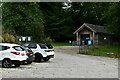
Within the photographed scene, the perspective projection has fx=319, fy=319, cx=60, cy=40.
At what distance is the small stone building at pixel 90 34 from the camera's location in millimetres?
61050

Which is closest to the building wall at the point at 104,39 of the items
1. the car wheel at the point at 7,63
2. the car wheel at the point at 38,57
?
the car wheel at the point at 38,57

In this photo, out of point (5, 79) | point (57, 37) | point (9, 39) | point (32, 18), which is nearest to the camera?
point (5, 79)

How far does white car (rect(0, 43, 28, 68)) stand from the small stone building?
3877cm

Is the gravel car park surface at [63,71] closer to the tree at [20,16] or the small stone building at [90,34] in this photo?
the tree at [20,16]

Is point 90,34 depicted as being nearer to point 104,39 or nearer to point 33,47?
point 104,39

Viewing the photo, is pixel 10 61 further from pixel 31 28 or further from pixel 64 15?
pixel 64 15

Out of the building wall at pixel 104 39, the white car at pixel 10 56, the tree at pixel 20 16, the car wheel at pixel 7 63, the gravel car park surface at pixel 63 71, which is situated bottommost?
the gravel car park surface at pixel 63 71

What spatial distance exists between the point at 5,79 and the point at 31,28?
2691 centimetres

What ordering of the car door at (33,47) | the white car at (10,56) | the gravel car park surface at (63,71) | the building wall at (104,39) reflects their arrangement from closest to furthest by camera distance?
the gravel car park surface at (63,71)
the white car at (10,56)
the car door at (33,47)
the building wall at (104,39)

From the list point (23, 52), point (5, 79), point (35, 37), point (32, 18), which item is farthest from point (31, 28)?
point (5, 79)

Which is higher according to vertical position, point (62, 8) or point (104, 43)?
point (62, 8)

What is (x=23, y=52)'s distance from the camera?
2172 cm

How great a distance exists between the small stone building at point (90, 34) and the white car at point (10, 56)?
38768 millimetres

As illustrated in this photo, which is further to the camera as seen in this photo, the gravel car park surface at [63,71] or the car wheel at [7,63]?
the car wheel at [7,63]
